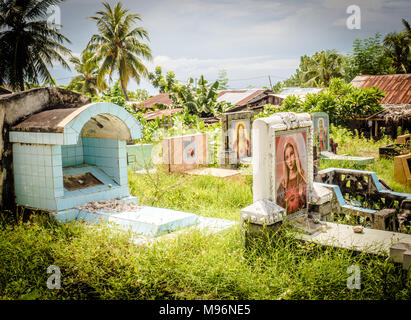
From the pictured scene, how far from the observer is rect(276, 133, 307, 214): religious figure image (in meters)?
5.36

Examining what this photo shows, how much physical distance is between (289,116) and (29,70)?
65.4 feet

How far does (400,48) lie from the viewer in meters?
29.2

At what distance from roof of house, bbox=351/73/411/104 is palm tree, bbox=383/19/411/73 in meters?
7.64

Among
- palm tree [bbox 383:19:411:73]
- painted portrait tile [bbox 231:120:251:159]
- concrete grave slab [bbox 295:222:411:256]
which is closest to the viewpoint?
concrete grave slab [bbox 295:222:411:256]

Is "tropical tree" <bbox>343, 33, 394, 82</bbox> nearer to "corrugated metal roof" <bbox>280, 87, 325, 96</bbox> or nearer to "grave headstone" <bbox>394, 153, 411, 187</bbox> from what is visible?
"corrugated metal roof" <bbox>280, 87, 325, 96</bbox>

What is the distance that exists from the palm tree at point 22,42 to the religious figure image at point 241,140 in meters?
14.6

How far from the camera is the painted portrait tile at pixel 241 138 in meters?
11.4

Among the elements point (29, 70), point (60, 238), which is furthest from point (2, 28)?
point (60, 238)

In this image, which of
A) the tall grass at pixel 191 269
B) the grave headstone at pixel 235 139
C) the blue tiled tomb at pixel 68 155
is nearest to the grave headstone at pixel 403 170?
the grave headstone at pixel 235 139

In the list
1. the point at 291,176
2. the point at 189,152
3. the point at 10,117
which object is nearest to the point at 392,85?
the point at 189,152

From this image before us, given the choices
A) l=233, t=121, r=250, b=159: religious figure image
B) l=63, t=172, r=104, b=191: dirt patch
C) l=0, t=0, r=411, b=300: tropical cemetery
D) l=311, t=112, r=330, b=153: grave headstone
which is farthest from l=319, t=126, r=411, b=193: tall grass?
l=63, t=172, r=104, b=191: dirt patch

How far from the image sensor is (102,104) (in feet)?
21.3

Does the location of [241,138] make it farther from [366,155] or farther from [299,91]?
[299,91]

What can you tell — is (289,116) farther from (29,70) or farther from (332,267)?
(29,70)
